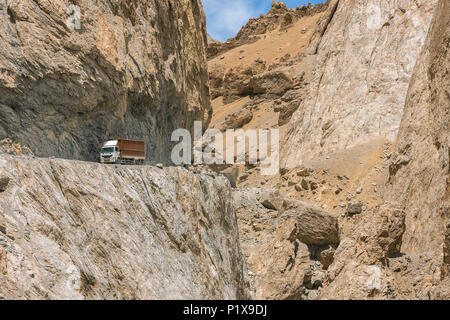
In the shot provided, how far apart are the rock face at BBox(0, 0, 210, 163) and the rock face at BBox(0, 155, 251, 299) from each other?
3596 mm

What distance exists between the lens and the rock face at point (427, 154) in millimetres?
15195

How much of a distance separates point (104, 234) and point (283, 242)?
9438 mm

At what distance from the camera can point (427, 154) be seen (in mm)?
17750

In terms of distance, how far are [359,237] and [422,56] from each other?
11243mm

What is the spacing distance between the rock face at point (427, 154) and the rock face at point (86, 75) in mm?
9908

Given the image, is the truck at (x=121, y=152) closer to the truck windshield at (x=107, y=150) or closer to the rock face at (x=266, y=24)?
the truck windshield at (x=107, y=150)

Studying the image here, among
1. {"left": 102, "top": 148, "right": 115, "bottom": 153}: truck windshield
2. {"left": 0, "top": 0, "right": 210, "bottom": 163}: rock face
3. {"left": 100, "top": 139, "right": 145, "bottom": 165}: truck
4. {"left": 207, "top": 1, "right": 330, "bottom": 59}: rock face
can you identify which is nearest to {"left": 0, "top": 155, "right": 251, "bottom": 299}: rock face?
{"left": 100, "top": 139, "right": 145, "bottom": 165}: truck

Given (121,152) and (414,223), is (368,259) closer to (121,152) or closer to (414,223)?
(414,223)

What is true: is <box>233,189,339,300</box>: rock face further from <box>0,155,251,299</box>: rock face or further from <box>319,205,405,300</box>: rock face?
<box>0,155,251,299</box>: rock face

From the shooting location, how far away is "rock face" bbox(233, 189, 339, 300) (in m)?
15.9

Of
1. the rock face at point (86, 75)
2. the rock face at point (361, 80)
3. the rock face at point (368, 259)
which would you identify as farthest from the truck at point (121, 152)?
the rock face at point (361, 80)

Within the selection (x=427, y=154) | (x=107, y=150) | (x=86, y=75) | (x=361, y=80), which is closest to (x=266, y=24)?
(x=361, y=80)

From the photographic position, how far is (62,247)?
25.2 ft
